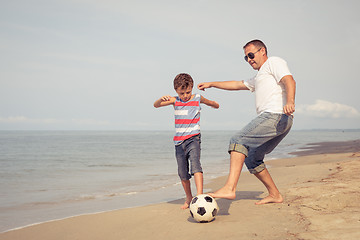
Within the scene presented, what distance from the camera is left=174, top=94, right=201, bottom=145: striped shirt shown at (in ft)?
15.4

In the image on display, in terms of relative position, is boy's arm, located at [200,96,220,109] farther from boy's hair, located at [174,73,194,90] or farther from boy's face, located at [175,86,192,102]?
boy's hair, located at [174,73,194,90]

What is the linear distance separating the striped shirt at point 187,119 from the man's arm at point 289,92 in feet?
4.60

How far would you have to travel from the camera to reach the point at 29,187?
9211 millimetres

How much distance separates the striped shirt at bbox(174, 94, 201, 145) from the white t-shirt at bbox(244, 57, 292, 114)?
985 mm

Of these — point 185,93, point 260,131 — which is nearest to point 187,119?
point 185,93

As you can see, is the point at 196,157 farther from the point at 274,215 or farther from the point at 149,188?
the point at 149,188

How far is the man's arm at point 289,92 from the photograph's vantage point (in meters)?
3.54

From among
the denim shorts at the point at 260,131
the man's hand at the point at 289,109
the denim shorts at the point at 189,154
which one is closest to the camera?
the man's hand at the point at 289,109

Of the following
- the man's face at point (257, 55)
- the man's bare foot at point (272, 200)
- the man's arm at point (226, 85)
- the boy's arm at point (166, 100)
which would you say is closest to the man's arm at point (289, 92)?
the man's face at point (257, 55)

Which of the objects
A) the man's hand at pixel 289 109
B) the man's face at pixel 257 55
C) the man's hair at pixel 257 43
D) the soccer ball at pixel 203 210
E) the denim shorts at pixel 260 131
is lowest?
the soccer ball at pixel 203 210

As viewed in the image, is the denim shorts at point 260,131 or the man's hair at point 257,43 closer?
the denim shorts at point 260,131

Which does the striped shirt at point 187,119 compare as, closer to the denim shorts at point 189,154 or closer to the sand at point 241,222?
the denim shorts at point 189,154

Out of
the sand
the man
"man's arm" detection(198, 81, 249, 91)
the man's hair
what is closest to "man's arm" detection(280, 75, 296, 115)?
the man

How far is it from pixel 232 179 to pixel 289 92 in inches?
45.9
